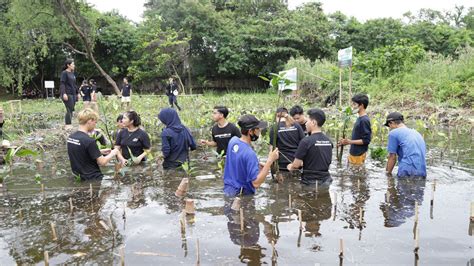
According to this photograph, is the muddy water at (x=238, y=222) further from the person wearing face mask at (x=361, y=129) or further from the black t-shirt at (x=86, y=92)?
the black t-shirt at (x=86, y=92)

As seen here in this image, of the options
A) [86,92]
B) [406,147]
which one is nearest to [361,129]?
[406,147]

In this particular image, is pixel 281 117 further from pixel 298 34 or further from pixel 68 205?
pixel 298 34

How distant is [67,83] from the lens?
10398 mm

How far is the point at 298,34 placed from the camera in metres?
32.7

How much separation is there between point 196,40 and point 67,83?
24.5 metres

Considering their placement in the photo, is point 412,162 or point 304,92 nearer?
point 412,162

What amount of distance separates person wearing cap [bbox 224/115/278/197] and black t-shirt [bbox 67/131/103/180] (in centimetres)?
196

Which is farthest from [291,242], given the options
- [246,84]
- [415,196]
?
[246,84]

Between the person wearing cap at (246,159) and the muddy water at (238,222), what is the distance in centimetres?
43

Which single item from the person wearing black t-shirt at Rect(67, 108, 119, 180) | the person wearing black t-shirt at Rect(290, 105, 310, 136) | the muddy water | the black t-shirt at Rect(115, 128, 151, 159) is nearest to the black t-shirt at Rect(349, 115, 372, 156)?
the muddy water

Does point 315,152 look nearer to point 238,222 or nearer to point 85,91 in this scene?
point 238,222

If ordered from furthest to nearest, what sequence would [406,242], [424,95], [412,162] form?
[424,95], [412,162], [406,242]

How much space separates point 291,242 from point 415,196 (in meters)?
2.53

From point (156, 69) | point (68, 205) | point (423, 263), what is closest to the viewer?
point (423, 263)
